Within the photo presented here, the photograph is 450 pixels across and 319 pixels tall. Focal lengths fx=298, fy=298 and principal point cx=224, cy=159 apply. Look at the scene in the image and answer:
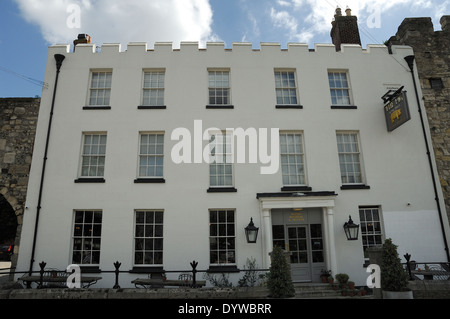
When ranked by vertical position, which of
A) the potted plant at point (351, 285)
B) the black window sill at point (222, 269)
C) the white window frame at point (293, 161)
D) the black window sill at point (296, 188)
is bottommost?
the potted plant at point (351, 285)

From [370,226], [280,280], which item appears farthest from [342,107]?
[280,280]

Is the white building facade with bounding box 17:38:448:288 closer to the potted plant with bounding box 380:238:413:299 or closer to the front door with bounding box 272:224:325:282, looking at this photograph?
the front door with bounding box 272:224:325:282

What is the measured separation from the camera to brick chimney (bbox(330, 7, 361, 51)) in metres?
15.8

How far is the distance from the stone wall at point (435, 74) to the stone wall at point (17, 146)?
18.1 meters

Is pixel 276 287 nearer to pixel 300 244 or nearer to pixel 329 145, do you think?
pixel 300 244

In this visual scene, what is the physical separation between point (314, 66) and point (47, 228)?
44.8 feet

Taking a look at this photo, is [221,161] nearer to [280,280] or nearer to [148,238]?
[148,238]

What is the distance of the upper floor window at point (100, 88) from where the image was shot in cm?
1373

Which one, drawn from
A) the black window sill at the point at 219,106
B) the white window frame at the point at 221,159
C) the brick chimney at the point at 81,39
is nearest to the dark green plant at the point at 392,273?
the white window frame at the point at 221,159

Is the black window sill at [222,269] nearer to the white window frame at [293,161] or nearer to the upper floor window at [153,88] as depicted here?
the white window frame at [293,161]

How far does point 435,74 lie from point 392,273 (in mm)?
10938

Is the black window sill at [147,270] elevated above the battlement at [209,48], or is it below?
below

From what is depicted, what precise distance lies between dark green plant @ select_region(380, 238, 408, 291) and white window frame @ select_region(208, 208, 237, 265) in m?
5.39

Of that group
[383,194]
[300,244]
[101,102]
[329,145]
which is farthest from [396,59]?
[101,102]
